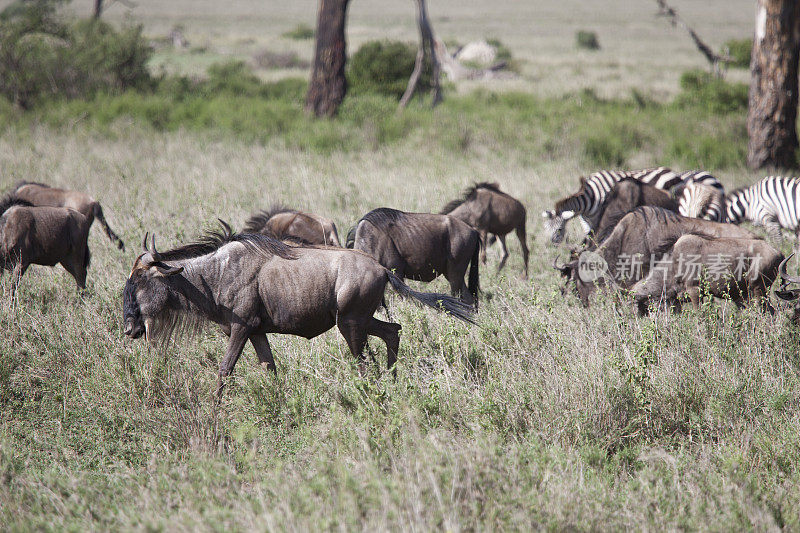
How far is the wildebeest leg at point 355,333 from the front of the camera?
430 centimetres

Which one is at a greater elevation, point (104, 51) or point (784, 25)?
point (784, 25)

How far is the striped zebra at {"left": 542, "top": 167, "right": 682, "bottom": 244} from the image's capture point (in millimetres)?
8391

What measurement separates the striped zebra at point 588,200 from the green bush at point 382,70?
9.94 metres

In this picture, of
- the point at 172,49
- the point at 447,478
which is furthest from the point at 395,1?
the point at 447,478

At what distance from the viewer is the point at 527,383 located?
4.23 meters

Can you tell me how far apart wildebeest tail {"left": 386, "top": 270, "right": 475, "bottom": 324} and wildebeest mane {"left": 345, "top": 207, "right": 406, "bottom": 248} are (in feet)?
4.69

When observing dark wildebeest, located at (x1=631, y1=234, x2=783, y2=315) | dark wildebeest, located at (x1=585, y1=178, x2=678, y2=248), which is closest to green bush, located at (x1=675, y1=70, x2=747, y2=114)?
dark wildebeest, located at (x1=585, y1=178, x2=678, y2=248)

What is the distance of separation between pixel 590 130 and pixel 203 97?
11.0m

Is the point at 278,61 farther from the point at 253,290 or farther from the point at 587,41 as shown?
the point at 253,290

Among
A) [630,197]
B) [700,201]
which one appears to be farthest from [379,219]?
[700,201]

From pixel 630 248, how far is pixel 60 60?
17.6 m

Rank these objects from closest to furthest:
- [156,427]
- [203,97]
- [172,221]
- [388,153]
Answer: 1. [156,427]
2. [172,221]
3. [388,153]
4. [203,97]

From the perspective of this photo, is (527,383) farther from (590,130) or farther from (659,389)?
(590,130)

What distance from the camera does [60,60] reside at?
1816 centimetres
